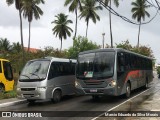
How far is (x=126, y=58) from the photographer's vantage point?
758 inches

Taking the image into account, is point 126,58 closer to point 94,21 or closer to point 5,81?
point 5,81

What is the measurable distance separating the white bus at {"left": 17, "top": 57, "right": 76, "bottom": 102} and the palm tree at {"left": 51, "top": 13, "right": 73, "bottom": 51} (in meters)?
59.3

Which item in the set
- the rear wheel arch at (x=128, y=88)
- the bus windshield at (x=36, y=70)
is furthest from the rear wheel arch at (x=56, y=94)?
the rear wheel arch at (x=128, y=88)

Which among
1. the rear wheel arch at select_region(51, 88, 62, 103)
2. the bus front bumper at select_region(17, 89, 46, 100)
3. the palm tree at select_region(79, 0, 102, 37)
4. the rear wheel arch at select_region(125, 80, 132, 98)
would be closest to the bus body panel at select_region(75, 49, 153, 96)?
the rear wheel arch at select_region(125, 80, 132, 98)

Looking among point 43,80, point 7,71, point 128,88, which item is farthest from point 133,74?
point 7,71

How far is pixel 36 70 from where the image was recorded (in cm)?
1684

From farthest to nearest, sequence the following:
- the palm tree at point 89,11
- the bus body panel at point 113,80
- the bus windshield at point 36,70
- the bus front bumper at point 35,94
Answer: the palm tree at point 89,11
the bus body panel at point 113,80
the bus windshield at point 36,70
the bus front bumper at point 35,94

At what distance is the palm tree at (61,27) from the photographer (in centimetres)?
7750

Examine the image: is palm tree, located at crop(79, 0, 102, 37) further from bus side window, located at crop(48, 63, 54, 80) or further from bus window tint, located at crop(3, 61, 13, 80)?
bus side window, located at crop(48, 63, 54, 80)

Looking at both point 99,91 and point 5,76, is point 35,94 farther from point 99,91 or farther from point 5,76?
point 5,76

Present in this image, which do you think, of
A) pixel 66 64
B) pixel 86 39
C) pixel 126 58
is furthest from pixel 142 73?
pixel 86 39

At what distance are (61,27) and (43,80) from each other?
6175 centimetres

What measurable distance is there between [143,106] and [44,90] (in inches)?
191

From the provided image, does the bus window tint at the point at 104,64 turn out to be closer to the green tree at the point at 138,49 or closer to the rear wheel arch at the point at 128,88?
the rear wheel arch at the point at 128,88
